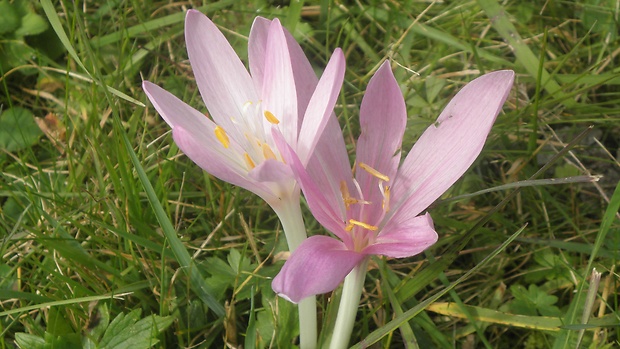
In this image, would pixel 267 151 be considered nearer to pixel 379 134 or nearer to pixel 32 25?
pixel 379 134

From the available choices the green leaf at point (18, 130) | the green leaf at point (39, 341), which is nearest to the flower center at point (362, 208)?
the green leaf at point (39, 341)

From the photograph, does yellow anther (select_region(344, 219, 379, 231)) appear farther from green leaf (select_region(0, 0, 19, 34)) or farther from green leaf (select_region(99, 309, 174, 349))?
green leaf (select_region(0, 0, 19, 34))

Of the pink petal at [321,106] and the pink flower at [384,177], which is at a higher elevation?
the pink petal at [321,106]

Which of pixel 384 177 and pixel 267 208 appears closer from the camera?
pixel 384 177

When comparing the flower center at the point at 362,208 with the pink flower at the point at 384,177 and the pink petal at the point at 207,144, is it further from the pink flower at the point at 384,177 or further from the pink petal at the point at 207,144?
the pink petal at the point at 207,144

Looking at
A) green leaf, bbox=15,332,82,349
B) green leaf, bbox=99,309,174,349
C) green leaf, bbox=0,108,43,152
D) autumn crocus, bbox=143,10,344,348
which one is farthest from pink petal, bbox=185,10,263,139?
green leaf, bbox=0,108,43,152

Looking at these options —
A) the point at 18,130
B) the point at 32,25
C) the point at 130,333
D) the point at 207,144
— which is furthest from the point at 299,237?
the point at 32,25
